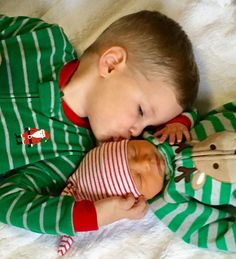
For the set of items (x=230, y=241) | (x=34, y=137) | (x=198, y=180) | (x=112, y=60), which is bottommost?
(x=230, y=241)

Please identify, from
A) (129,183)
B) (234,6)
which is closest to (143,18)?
(234,6)

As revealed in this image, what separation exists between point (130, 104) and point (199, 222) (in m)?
0.25

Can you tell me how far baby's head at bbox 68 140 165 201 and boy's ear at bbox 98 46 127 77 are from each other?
0.14 metres

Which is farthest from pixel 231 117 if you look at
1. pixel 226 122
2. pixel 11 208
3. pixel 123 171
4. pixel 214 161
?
pixel 11 208

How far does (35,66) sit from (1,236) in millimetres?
351

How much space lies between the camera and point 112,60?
106 centimetres

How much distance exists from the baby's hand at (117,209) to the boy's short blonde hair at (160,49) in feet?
0.72

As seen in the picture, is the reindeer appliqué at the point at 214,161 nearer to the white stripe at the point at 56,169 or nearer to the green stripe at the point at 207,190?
the green stripe at the point at 207,190

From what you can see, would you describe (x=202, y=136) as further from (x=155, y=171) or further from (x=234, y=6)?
(x=234, y=6)

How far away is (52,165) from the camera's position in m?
1.10

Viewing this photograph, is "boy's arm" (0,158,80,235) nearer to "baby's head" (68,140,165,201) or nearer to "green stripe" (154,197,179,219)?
"baby's head" (68,140,165,201)

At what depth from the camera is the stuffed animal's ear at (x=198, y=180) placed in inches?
38.2

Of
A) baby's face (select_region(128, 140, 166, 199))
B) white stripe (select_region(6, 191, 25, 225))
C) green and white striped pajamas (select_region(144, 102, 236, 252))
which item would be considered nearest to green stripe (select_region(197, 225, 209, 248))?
green and white striped pajamas (select_region(144, 102, 236, 252))

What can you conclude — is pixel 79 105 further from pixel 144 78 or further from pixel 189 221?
pixel 189 221
